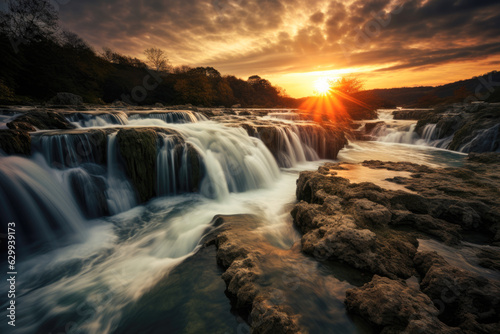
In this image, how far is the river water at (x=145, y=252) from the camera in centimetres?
247

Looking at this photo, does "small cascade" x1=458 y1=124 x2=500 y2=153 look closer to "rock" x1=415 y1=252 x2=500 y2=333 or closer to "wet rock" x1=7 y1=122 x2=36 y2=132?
"rock" x1=415 y1=252 x2=500 y2=333

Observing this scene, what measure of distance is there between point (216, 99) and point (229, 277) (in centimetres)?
5231

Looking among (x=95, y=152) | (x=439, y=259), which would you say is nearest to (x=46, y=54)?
(x=95, y=152)

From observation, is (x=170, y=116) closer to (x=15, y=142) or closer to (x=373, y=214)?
(x=15, y=142)

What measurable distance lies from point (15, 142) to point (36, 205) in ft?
6.17

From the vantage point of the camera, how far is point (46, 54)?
2583cm

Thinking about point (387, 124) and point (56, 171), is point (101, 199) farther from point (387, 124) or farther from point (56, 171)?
point (387, 124)

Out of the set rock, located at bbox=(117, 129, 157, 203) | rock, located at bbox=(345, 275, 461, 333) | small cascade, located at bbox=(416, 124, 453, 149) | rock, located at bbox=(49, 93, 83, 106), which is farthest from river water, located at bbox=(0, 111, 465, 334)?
small cascade, located at bbox=(416, 124, 453, 149)

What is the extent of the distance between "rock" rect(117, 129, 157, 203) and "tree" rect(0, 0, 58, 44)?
3277 centimetres

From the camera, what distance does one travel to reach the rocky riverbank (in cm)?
193

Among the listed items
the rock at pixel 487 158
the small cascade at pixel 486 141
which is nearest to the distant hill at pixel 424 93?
the small cascade at pixel 486 141

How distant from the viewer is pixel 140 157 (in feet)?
21.7

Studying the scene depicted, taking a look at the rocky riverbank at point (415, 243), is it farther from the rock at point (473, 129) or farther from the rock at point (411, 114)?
the rock at point (411, 114)

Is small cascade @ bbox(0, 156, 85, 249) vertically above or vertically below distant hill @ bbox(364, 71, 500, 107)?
below
